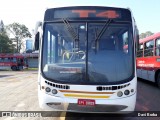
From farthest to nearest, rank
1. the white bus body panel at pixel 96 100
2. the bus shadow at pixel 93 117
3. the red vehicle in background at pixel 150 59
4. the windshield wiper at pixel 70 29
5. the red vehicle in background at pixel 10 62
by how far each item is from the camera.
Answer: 1. the red vehicle in background at pixel 10 62
2. the red vehicle in background at pixel 150 59
3. the bus shadow at pixel 93 117
4. the windshield wiper at pixel 70 29
5. the white bus body panel at pixel 96 100

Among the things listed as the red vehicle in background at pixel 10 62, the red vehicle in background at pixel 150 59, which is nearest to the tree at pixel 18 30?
the red vehicle in background at pixel 10 62

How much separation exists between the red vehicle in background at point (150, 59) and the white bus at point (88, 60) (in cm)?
751

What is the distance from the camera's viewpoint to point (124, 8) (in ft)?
21.7

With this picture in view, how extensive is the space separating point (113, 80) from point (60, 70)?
4.33ft

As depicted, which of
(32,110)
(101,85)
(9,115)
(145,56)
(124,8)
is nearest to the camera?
(101,85)

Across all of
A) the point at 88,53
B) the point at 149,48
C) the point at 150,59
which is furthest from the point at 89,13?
the point at 149,48

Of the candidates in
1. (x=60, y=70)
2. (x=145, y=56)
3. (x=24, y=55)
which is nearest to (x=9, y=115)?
(x=60, y=70)

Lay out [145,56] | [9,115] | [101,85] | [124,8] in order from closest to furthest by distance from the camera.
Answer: [101,85]
[124,8]
[9,115]
[145,56]

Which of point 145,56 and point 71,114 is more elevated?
point 145,56

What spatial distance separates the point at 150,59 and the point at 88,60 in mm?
9294

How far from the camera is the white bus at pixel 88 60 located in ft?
19.9

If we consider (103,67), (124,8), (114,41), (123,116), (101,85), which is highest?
(124,8)

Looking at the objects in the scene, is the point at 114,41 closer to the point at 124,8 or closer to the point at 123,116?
the point at 124,8

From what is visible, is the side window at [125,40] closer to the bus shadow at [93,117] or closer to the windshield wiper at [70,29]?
the windshield wiper at [70,29]
